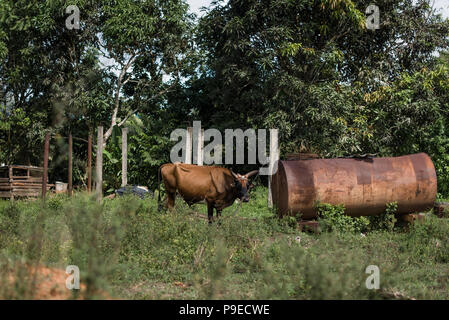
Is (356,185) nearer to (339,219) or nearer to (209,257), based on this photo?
(339,219)

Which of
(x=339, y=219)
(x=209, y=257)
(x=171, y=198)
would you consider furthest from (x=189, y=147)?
(x=209, y=257)

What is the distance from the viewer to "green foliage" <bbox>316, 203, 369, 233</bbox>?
1022 centimetres

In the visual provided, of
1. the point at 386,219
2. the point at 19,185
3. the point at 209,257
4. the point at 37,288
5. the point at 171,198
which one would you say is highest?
the point at 19,185

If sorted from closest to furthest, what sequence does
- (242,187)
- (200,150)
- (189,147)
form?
(242,187), (189,147), (200,150)

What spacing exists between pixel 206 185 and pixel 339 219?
3191mm

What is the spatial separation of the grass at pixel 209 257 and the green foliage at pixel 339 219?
24cm

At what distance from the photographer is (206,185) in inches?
440

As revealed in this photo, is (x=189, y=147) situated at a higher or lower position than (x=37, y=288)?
higher

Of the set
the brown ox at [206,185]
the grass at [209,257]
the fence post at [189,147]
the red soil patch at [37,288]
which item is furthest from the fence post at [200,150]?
the red soil patch at [37,288]

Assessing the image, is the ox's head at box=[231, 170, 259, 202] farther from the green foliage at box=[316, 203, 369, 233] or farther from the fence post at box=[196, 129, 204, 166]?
the fence post at box=[196, 129, 204, 166]

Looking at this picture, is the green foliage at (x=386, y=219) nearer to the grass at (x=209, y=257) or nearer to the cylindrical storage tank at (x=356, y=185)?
the cylindrical storage tank at (x=356, y=185)

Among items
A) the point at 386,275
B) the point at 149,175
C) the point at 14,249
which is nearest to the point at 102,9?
the point at 149,175
